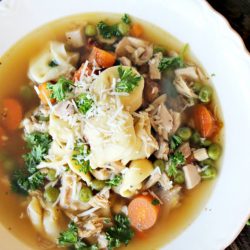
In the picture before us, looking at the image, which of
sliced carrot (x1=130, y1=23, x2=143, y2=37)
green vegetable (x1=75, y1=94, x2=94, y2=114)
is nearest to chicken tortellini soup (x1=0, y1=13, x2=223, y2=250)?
sliced carrot (x1=130, y1=23, x2=143, y2=37)

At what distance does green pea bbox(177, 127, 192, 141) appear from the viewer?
9.32 ft

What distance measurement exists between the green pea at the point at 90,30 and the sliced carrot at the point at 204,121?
0.79 metres

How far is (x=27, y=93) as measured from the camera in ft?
9.81

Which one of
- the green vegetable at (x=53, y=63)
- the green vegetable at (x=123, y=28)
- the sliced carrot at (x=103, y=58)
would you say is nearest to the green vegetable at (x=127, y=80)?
the sliced carrot at (x=103, y=58)

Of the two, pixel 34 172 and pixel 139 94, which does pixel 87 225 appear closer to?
pixel 34 172

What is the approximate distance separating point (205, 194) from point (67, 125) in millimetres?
981

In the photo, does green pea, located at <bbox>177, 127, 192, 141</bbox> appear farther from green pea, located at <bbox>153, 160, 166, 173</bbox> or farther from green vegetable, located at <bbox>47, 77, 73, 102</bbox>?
green vegetable, located at <bbox>47, 77, 73, 102</bbox>

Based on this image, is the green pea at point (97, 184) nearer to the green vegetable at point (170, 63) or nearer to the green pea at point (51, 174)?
the green pea at point (51, 174)

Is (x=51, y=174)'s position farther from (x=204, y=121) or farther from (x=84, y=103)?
(x=204, y=121)

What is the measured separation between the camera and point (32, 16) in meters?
2.93

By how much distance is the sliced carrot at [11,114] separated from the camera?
117 inches

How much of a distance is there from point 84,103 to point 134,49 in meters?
0.65

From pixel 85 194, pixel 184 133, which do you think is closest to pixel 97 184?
pixel 85 194

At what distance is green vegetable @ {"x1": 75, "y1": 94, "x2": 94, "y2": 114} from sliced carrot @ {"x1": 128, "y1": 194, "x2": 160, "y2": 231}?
2.29ft
